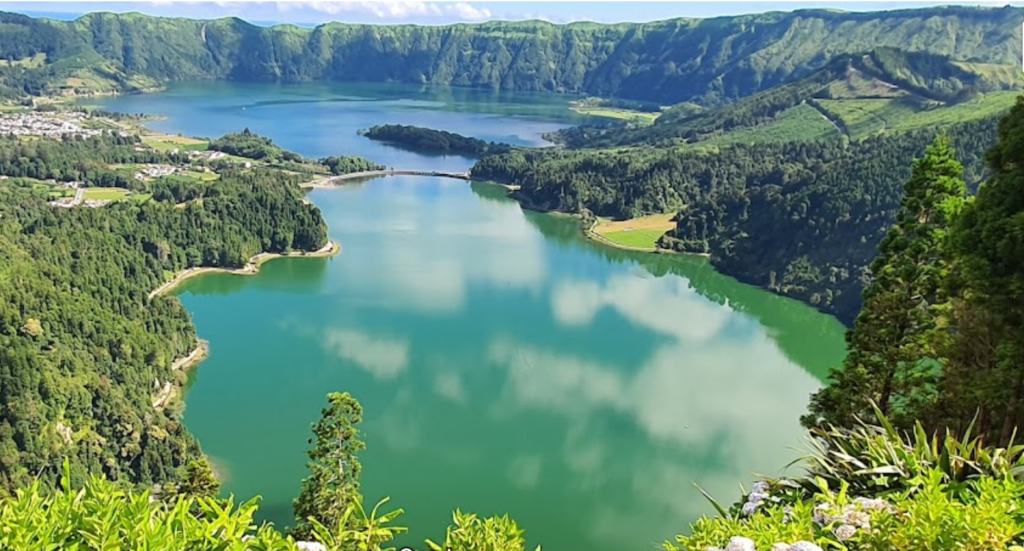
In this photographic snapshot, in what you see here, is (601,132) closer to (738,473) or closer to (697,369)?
(697,369)

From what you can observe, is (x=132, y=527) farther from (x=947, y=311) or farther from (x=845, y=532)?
(x=947, y=311)

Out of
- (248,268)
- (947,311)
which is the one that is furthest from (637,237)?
(947,311)

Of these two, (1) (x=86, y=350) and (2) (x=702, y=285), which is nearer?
(1) (x=86, y=350)

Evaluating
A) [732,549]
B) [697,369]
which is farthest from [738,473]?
[732,549]

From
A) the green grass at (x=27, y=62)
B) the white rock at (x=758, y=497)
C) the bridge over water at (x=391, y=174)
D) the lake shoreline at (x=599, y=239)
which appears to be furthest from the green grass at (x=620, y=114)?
the white rock at (x=758, y=497)

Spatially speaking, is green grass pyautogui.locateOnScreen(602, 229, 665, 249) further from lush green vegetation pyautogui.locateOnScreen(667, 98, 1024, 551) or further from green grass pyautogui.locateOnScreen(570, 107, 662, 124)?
green grass pyautogui.locateOnScreen(570, 107, 662, 124)

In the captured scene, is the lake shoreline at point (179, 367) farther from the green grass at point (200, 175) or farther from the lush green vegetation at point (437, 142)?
the lush green vegetation at point (437, 142)
